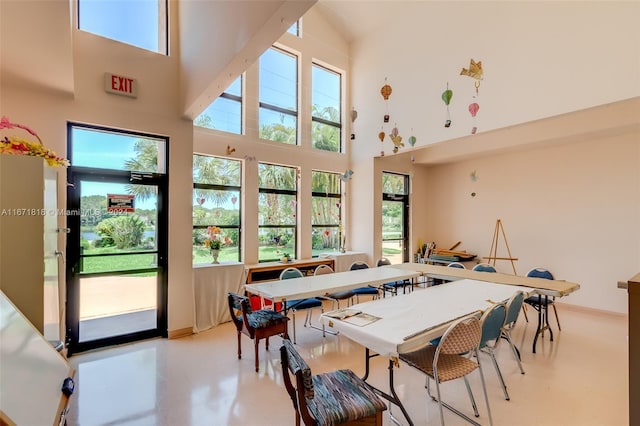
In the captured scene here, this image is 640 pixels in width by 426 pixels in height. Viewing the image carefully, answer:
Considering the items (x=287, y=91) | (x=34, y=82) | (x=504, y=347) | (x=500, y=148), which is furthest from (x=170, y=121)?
A: (x=500, y=148)

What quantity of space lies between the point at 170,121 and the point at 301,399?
3.92 meters

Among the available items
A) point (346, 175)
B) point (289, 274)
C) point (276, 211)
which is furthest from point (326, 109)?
point (289, 274)

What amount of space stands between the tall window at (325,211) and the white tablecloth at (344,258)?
29 centimetres

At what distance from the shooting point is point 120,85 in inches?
149

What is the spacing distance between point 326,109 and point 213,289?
449 centimetres

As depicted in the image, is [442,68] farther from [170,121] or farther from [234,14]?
[170,121]

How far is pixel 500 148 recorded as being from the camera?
5957 millimetres

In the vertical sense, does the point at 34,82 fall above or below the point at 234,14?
below

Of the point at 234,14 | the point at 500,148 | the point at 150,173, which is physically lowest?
the point at 150,173

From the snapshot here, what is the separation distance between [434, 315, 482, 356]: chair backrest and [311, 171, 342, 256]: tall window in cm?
431

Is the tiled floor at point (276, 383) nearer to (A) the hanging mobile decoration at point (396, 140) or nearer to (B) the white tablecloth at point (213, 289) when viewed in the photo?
(B) the white tablecloth at point (213, 289)

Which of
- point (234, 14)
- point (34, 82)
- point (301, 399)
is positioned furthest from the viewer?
point (34, 82)

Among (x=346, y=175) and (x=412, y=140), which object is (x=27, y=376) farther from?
(x=346, y=175)

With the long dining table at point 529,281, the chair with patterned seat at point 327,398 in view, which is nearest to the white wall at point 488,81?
the long dining table at point 529,281
